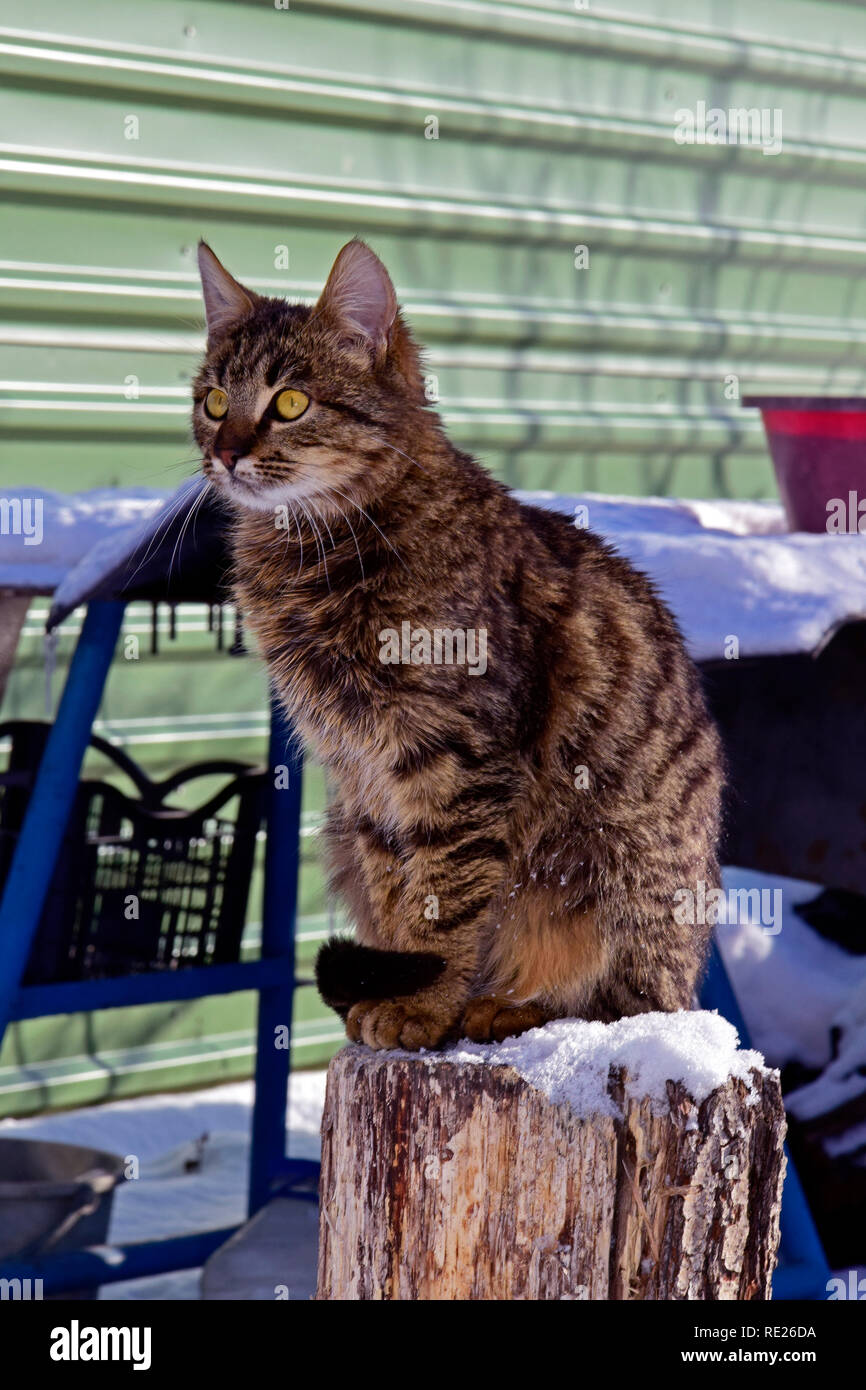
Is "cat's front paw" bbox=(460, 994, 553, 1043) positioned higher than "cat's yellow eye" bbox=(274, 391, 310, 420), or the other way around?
"cat's yellow eye" bbox=(274, 391, 310, 420)

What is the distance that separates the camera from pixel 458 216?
178 inches

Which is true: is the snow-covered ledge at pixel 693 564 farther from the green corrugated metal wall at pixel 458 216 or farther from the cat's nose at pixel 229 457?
the green corrugated metal wall at pixel 458 216

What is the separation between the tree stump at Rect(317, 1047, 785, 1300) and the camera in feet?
5.05

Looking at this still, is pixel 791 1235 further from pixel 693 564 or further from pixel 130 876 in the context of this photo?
pixel 130 876

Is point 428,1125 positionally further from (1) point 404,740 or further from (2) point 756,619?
(2) point 756,619

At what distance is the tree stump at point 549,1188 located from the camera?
154cm

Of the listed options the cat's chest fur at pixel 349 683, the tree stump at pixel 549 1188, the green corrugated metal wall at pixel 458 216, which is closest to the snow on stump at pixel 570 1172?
the tree stump at pixel 549 1188

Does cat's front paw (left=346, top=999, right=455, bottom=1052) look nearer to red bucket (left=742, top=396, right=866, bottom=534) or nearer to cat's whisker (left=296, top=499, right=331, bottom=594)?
cat's whisker (left=296, top=499, right=331, bottom=594)

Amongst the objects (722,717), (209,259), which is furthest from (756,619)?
(209,259)

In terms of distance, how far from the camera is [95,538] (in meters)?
2.65

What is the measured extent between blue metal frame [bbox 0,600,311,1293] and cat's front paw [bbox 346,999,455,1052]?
83 centimetres

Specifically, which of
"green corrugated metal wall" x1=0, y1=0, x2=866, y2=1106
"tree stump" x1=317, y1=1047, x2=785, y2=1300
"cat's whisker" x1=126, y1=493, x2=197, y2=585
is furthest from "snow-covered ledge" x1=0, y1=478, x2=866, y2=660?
"green corrugated metal wall" x1=0, y1=0, x2=866, y2=1106
